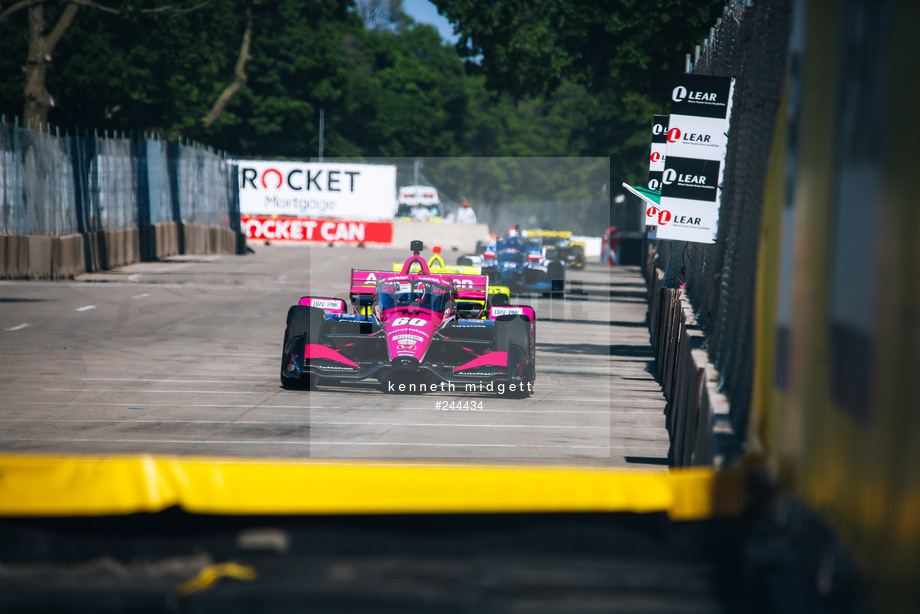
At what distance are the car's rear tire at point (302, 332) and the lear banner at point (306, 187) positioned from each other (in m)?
37.7

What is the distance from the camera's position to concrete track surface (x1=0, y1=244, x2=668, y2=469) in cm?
867

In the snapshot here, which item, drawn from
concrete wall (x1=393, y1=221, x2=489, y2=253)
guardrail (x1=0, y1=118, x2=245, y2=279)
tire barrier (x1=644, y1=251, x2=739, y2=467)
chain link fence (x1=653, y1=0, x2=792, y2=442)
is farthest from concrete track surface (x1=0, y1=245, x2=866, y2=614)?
concrete wall (x1=393, y1=221, x2=489, y2=253)

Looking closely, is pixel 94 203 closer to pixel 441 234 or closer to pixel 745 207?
pixel 745 207

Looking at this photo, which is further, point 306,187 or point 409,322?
point 306,187

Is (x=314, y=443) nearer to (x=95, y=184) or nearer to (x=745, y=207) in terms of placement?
(x=745, y=207)

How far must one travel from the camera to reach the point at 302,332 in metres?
11.8

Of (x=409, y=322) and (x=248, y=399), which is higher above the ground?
(x=409, y=322)

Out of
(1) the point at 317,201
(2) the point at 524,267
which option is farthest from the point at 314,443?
(1) the point at 317,201

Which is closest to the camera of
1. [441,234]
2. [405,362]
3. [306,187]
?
[405,362]

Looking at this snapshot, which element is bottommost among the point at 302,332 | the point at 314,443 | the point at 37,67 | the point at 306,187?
the point at 314,443

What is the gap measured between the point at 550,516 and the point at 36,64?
106 feet

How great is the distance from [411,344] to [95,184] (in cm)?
1928

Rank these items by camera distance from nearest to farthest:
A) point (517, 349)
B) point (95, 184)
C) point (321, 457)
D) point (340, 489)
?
1. point (340, 489)
2. point (321, 457)
3. point (517, 349)
4. point (95, 184)

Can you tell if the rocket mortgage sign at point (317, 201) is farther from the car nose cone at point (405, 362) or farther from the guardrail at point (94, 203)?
the car nose cone at point (405, 362)
